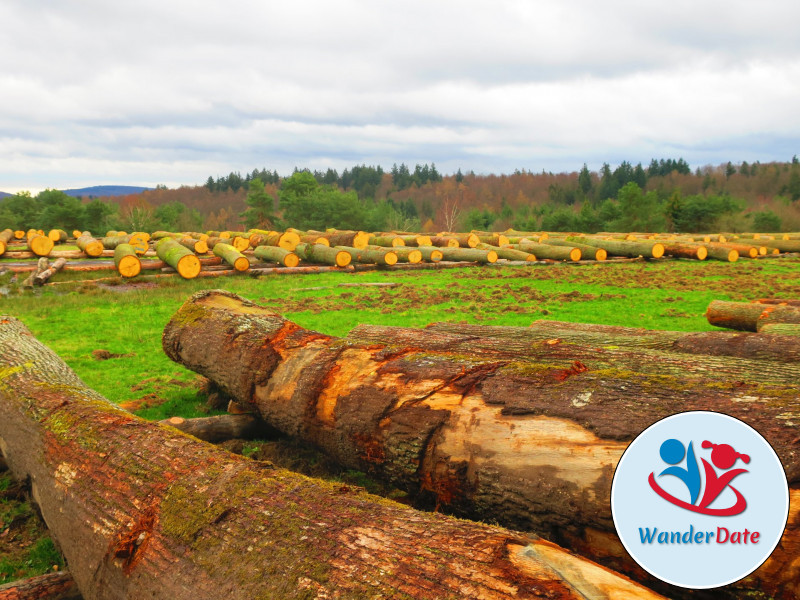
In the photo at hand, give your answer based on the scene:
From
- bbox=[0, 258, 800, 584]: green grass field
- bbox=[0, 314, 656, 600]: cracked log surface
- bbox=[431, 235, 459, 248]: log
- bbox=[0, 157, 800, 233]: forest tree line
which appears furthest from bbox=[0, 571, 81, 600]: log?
bbox=[0, 157, 800, 233]: forest tree line

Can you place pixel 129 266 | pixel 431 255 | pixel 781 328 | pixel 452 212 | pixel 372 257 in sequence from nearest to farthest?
pixel 781 328, pixel 129 266, pixel 372 257, pixel 431 255, pixel 452 212

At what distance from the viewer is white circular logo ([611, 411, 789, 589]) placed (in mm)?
2059

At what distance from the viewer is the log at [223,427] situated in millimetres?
4711

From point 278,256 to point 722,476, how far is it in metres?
19.5

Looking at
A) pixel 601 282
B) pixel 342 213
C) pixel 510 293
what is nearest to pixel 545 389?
pixel 510 293

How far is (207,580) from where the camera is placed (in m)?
2.24

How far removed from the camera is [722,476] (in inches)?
81.9

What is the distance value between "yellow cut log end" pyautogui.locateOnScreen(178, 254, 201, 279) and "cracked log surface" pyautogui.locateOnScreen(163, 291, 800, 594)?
13763 millimetres

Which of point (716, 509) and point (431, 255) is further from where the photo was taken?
point (431, 255)

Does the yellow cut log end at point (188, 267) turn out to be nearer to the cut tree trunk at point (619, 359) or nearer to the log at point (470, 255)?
→ the log at point (470, 255)

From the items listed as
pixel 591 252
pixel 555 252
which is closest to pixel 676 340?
pixel 555 252

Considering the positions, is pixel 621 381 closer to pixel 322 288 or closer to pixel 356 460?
pixel 356 460

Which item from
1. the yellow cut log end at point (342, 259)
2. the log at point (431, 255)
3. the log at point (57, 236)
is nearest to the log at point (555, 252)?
the log at point (431, 255)

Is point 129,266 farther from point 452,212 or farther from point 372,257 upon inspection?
point 452,212
